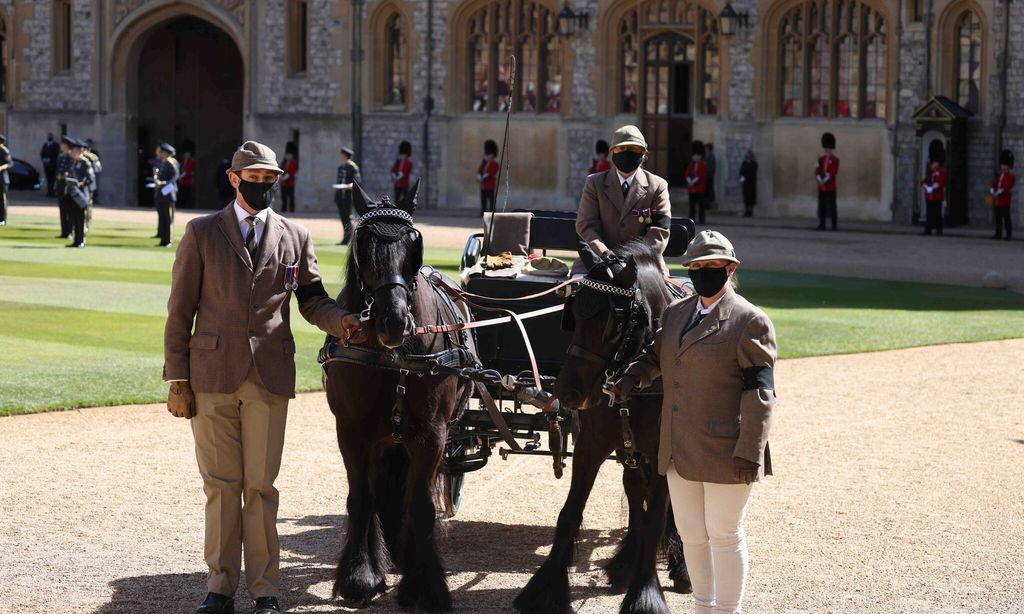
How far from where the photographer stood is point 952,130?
2783 cm

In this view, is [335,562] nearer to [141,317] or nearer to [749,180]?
[141,317]

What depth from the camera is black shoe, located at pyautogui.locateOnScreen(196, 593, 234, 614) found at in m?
6.08

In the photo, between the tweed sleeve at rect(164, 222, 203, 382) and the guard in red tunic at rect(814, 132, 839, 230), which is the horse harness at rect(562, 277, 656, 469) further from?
the guard in red tunic at rect(814, 132, 839, 230)

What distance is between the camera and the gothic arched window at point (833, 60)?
2986cm

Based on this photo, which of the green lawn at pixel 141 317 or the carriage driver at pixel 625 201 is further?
the green lawn at pixel 141 317

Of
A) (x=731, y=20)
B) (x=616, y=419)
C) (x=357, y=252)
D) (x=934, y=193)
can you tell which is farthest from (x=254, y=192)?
(x=731, y=20)

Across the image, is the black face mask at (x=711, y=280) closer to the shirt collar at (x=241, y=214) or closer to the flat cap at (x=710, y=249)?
the flat cap at (x=710, y=249)

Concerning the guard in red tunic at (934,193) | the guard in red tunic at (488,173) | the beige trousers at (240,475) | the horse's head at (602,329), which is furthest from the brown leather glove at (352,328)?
the guard in red tunic at (488,173)

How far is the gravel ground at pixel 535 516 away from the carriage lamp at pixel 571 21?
2153 centimetres

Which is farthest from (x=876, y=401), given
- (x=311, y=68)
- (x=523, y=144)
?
(x=311, y=68)

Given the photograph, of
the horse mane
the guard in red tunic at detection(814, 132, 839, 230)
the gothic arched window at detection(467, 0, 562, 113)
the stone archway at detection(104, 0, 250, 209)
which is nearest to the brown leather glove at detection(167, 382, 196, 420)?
the horse mane

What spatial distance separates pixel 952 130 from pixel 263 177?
23.5 m

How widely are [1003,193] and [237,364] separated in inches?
876

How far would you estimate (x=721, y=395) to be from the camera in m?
5.57
